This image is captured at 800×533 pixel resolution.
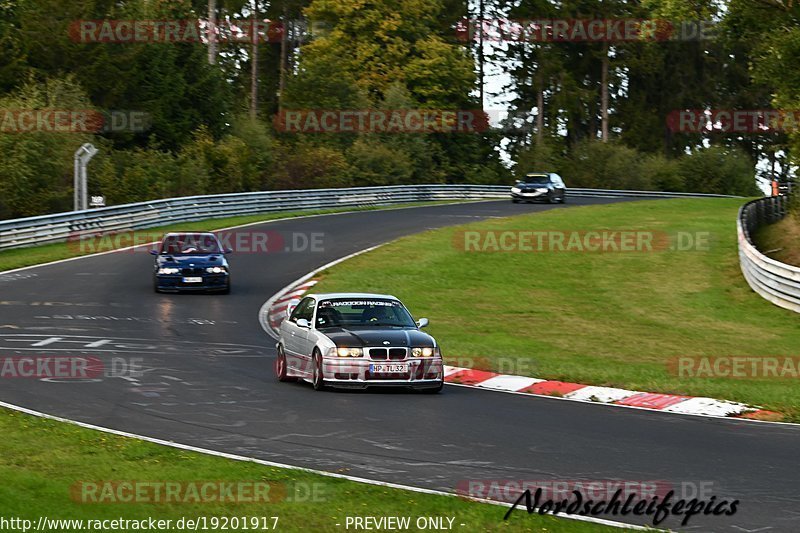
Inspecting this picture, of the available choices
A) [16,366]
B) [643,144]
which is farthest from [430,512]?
[643,144]

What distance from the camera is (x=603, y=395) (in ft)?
52.3

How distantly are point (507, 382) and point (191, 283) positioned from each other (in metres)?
13.8

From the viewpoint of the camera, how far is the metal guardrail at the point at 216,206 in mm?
37312

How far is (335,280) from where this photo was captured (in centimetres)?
3081

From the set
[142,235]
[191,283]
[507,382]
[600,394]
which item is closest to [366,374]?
[507,382]

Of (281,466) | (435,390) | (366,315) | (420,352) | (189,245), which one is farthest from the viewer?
(189,245)

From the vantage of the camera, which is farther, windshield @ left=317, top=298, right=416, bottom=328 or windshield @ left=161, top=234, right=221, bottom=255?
windshield @ left=161, top=234, right=221, bottom=255

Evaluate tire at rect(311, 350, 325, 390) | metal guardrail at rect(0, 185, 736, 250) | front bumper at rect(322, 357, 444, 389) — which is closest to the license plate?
front bumper at rect(322, 357, 444, 389)

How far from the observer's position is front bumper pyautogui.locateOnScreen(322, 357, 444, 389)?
15.9m

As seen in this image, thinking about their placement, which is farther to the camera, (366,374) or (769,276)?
(769,276)

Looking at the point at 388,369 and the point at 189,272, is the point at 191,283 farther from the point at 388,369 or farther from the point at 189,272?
the point at 388,369

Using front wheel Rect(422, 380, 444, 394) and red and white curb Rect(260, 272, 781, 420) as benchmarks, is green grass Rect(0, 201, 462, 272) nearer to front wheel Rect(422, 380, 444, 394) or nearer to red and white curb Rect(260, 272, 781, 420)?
red and white curb Rect(260, 272, 781, 420)

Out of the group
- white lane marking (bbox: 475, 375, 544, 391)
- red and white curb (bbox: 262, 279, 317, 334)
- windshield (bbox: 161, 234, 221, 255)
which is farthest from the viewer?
windshield (bbox: 161, 234, 221, 255)

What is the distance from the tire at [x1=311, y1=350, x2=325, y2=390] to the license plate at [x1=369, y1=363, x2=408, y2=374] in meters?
0.69
